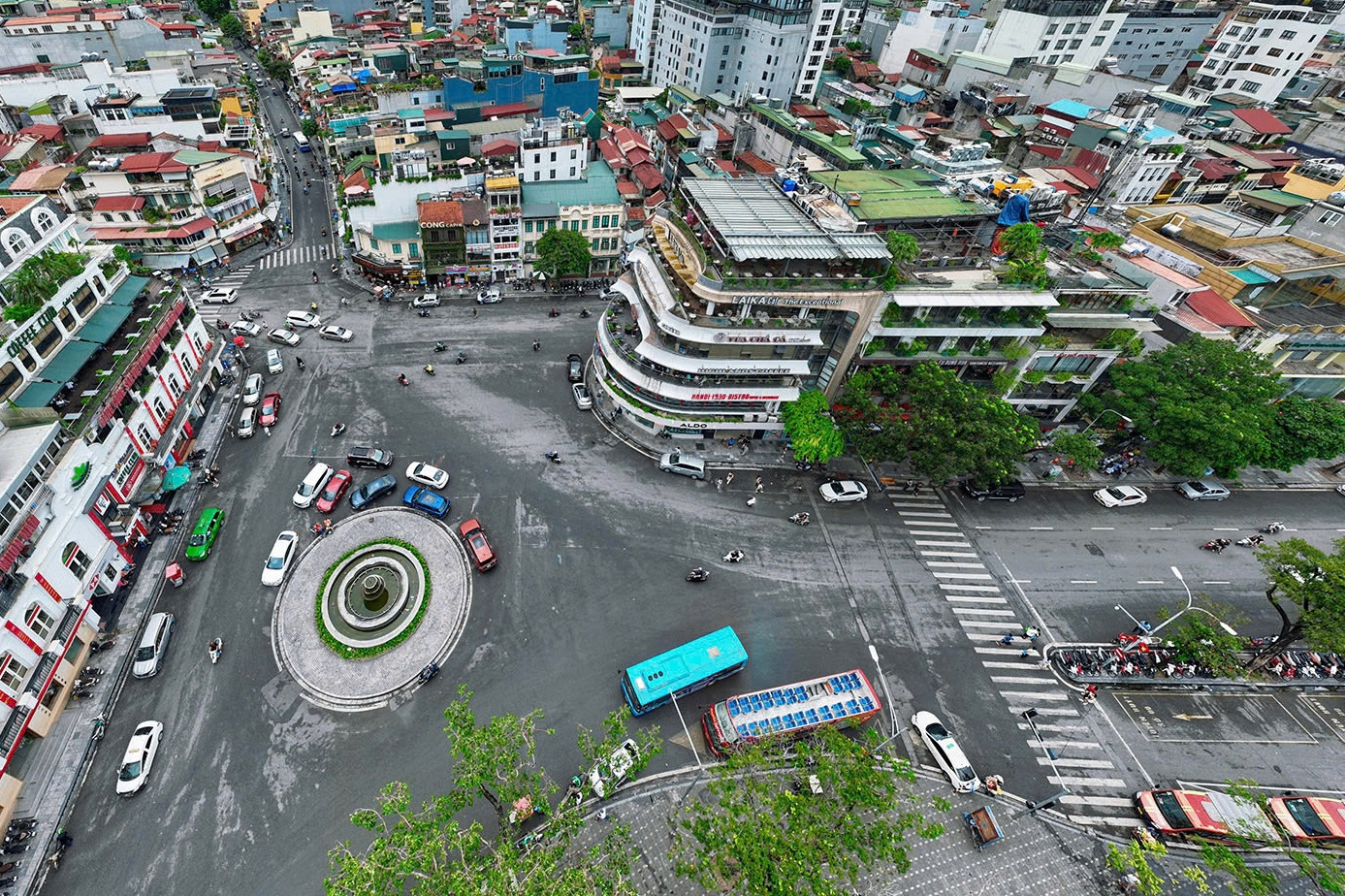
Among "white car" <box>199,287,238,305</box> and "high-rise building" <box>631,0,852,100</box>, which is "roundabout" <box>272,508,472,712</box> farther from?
"high-rise building" <box>631,0,852,100</box>

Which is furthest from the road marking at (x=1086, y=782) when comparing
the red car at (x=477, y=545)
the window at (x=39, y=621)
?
the window at (x=39, y=621)

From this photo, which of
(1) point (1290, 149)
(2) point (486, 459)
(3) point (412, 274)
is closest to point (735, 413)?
(2) point (486, 459)

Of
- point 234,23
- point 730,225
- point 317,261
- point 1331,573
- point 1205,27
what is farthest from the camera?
point 234,23

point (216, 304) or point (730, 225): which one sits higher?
point (730, 225)

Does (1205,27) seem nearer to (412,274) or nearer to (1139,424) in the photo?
(1139,424)

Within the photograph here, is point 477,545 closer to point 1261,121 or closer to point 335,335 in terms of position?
point 335,335

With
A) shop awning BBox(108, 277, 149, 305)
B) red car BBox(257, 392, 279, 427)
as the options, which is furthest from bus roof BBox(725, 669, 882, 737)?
shop awning BBox(108, 277, 149, 305)

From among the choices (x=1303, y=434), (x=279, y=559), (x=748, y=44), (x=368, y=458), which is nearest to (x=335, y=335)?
(x=368, y=458)
